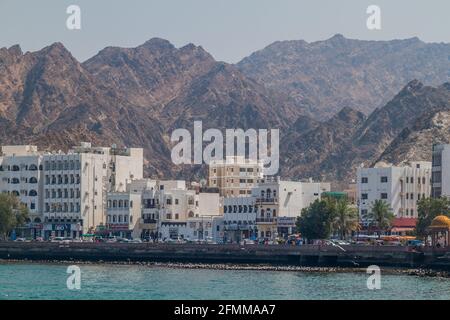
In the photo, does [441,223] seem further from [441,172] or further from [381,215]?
[441,172]

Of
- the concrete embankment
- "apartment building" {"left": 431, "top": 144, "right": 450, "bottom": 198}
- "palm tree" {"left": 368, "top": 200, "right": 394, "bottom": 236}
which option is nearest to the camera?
the concrete embankment

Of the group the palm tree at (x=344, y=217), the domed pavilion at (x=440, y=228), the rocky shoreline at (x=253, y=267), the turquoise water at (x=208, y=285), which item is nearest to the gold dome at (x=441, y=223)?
the domed pavilion at (x=440, y=228)

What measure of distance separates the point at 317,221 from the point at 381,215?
9322mm

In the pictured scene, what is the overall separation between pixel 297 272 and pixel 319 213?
99.9 ft

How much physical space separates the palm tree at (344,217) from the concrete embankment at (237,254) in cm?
1623

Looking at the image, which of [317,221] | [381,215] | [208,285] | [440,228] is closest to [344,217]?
[317,221]

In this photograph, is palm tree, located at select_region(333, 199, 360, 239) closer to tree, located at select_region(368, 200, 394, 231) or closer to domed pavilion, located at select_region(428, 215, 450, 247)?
tree, located at select_region(368, 200, 394, 231)

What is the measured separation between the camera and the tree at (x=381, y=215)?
596 ft

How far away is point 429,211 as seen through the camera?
17250 cm

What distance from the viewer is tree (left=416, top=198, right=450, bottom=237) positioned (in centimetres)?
17138

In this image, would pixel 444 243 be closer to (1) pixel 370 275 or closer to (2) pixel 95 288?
(1) pixel 370 275

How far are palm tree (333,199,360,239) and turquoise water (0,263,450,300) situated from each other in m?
29.5

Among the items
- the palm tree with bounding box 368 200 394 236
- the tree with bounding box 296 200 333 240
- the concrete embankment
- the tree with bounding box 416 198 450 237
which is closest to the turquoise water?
the concrete embankment

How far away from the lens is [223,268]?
6319 inches
